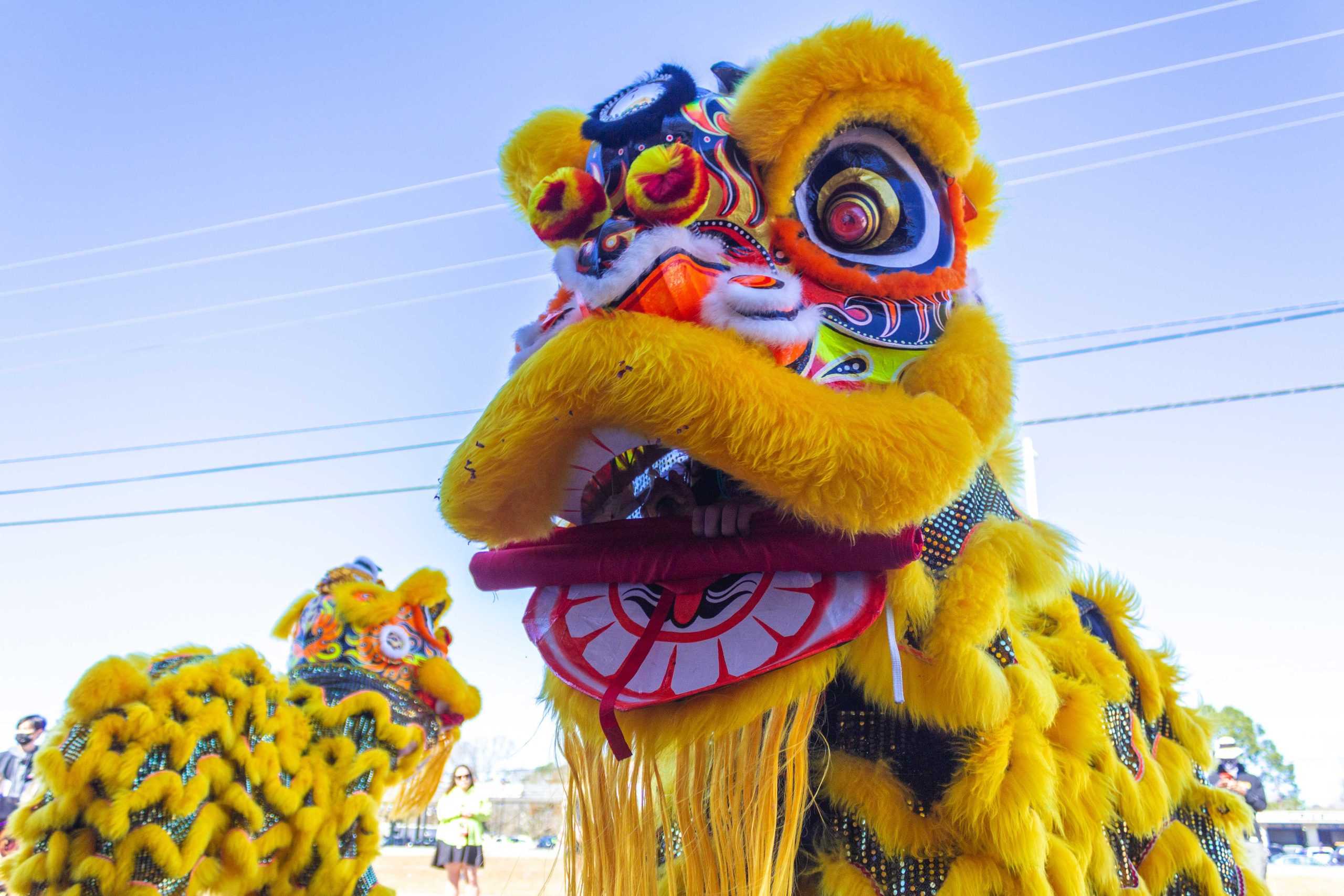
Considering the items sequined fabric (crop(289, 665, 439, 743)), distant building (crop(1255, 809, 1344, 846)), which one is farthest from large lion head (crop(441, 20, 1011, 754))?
distant building (crop(1255, 809, 1344, 846))

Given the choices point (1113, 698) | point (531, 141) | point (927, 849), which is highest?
point (531, 141)

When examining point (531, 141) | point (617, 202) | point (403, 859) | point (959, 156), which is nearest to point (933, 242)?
point (959, 156)

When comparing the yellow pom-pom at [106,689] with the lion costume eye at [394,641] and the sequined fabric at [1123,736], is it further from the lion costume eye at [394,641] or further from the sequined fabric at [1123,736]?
the sequined fabric at [1123,736]

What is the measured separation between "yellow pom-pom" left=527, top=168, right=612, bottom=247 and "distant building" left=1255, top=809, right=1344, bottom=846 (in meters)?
21.2

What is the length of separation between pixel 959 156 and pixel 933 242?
12 centimetres

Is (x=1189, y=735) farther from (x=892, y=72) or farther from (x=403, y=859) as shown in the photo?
(x=403, y=859)

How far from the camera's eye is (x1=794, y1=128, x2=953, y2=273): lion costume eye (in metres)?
1.38

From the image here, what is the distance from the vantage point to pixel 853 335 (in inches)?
52.7

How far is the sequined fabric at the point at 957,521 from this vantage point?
4.40 ft

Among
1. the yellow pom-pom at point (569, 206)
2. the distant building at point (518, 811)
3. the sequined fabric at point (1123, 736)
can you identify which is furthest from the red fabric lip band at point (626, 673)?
the distant building at point (518, 811)

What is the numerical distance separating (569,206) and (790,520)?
0.51 m

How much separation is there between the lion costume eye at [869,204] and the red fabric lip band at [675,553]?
364 mm

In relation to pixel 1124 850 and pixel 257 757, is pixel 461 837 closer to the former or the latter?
pixel 257 757

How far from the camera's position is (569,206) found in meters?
1.42
